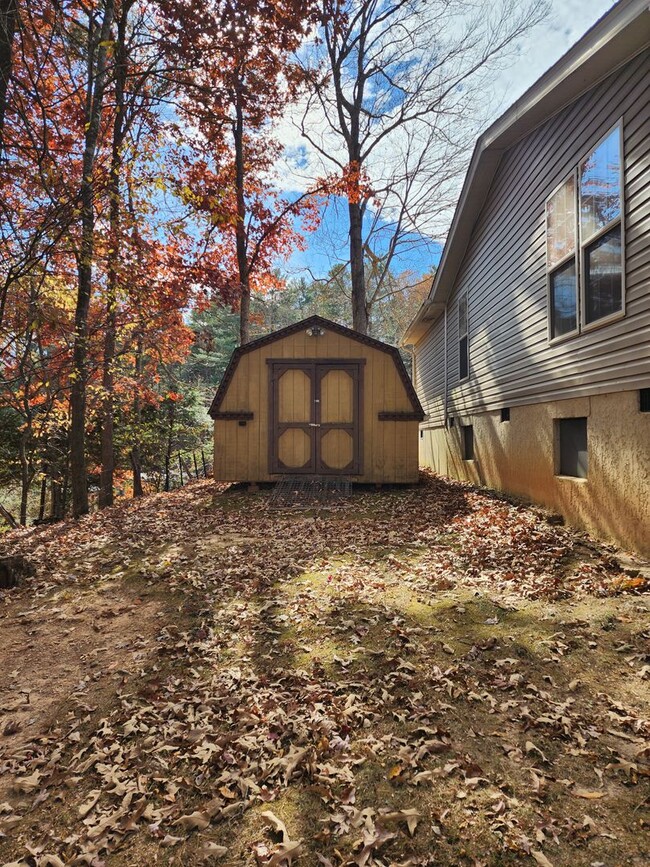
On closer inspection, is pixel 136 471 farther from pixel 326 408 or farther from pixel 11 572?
pixel 11 572

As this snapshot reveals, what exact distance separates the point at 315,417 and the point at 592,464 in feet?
19.4

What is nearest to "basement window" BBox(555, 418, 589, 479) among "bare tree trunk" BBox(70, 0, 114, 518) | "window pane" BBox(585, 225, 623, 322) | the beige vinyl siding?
the beige vinyl siding

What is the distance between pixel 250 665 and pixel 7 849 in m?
1.60

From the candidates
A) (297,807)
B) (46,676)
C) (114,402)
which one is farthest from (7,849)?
(114,402)

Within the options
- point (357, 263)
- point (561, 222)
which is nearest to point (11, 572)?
point (561, 222)

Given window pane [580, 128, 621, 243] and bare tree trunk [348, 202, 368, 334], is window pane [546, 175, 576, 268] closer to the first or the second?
window pane [580, 128, 621, 243]

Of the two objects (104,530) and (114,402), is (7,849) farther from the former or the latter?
(114,402)

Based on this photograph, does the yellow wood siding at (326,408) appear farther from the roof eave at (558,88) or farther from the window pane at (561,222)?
the window pane at (561,222)

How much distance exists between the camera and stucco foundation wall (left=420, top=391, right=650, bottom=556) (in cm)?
452

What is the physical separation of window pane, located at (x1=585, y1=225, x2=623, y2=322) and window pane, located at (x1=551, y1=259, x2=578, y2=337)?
30cm

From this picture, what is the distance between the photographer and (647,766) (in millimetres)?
2133

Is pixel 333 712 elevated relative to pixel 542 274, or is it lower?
lower

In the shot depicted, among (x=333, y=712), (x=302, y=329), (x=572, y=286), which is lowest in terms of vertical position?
(x=333, y=712)

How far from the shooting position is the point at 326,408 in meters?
10.0
